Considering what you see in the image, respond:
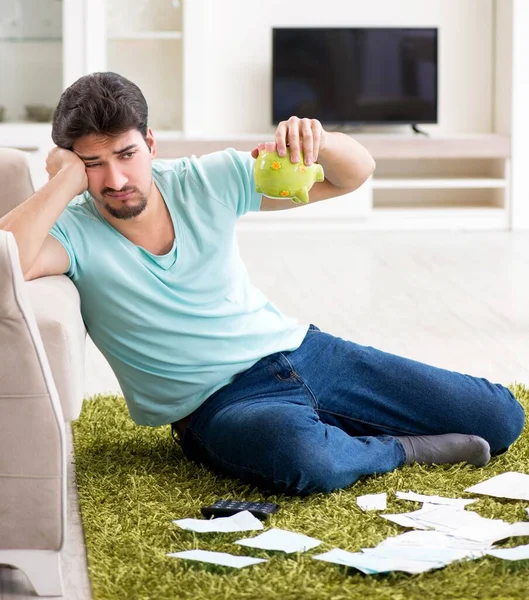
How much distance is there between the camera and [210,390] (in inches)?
86.4

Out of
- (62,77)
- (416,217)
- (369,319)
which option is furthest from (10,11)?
(369,319)

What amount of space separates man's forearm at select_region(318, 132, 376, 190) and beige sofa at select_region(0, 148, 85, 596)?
0.70 metres

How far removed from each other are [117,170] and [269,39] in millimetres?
4941

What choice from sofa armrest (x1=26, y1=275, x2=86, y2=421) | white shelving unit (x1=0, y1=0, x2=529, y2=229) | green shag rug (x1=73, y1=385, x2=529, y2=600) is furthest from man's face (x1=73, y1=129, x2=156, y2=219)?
white shelving unit (x1=0, y1=0, x2=529, y2=229)

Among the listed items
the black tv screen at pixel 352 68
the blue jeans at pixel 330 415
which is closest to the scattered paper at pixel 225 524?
the blue jeans at pixel 330 415

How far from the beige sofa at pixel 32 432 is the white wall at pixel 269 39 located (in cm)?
506

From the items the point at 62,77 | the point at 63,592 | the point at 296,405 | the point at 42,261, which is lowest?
the point at 63,592

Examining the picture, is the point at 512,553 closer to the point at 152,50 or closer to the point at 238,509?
the point at 238,509

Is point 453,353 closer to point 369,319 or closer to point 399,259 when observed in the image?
point 369,319

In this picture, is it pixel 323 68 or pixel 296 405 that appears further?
pixel 323 68

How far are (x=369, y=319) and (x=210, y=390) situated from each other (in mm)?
1868

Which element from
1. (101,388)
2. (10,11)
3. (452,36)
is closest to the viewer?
(101,388)

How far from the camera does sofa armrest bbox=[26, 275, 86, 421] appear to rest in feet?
5.88

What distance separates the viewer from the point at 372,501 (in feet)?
6.80
